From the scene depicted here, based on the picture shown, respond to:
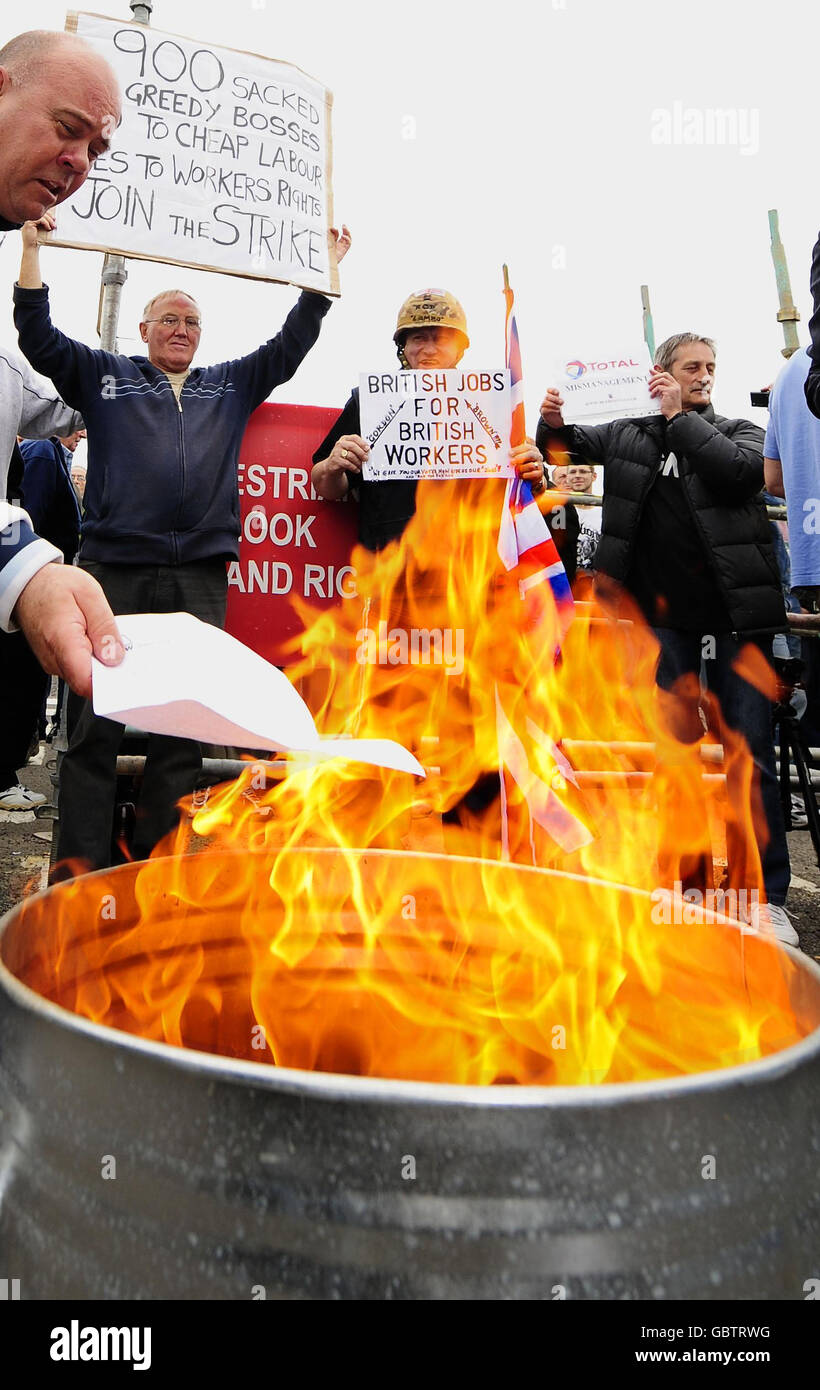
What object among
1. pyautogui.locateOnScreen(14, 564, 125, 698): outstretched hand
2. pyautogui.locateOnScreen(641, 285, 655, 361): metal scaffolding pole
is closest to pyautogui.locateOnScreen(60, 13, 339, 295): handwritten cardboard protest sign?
pyautogui.locateOnScreen(14, 564, 125, 698): outstretched hand

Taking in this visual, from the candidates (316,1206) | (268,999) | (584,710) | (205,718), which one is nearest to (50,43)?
(205,718)

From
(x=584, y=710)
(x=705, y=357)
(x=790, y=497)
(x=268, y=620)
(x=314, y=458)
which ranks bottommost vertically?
(x=584, y=710)

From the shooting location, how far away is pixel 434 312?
414 centimetres

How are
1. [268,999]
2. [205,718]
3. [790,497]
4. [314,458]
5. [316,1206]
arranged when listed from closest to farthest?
[316,1206], [205,718], [268,999], [790,497], [314,458]

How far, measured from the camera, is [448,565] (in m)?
3.84

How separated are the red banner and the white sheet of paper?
3.07m

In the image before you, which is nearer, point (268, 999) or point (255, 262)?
point (268, 999)

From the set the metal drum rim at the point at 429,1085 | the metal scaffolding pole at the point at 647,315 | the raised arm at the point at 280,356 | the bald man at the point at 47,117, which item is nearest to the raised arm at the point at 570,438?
the raised arm at the point at 280,356

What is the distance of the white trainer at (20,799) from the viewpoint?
18.6 feet

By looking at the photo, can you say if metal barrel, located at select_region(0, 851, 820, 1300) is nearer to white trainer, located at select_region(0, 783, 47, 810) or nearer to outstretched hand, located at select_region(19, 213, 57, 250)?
outstretched hand, located at select_region(19, 213, 57, 250)

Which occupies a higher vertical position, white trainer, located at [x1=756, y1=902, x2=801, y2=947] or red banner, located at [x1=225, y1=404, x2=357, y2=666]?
red banner, located at [x1=225, y1=404, x2=357, y2=666]

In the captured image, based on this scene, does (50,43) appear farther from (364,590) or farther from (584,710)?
(584,710)

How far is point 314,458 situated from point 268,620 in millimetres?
781

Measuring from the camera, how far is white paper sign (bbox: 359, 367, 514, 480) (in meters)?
3.89
